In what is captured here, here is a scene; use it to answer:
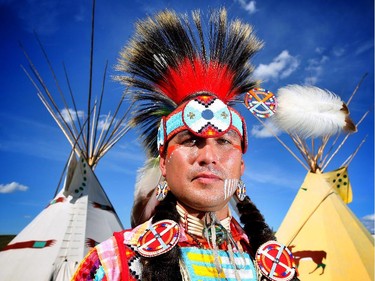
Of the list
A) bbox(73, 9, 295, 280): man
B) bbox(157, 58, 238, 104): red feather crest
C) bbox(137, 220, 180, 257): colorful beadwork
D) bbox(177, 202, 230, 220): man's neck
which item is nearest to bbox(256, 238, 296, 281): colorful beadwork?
bbox(73, 9, 295, 280): man

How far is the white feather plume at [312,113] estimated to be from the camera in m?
4.69

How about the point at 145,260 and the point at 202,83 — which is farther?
the point at 202,83

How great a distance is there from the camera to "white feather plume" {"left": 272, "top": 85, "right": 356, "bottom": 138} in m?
4.69

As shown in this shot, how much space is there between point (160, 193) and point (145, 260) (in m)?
0.45

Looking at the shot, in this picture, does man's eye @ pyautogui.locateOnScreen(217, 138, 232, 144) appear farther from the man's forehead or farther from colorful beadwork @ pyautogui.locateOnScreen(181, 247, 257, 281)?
colorful beadwork @ pyautogui.locateOnScreen(181, 247, 257, 281)

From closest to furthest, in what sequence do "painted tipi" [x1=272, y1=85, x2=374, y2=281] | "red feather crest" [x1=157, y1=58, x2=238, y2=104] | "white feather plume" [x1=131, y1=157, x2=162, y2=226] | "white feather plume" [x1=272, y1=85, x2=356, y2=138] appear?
"red feather crest" [x1=157, y1=58, x2=238, y2=104]
"white feather plume" [x1=131, y1=157, x2=162, y2=226]
"white feather plume" [x1=272, y1=85, x2=356, y2=138]
"painted tipi" [x1=272, y1=85, x2=374, y2=281]

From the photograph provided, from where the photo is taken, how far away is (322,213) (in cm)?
775

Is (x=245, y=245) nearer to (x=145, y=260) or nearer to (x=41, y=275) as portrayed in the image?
(x=145, y=260)

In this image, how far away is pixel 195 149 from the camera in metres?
1.88

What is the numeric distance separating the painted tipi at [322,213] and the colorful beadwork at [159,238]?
3.58 m

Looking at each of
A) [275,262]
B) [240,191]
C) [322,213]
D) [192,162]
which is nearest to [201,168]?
[192,162]

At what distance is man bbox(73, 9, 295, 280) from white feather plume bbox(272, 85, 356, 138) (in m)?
2.08

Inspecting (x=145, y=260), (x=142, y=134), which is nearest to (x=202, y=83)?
(x=142, y=134)

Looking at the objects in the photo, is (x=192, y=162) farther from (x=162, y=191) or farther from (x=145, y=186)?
(x=145, y=186)
